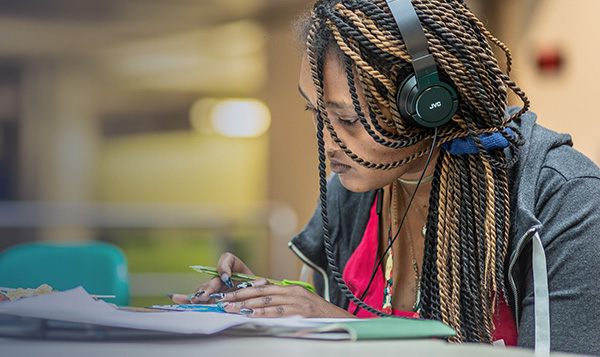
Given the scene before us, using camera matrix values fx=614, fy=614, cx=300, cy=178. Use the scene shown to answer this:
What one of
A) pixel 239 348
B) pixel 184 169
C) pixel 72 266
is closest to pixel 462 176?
pixel 239 348

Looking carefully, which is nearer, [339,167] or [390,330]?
[390,330]

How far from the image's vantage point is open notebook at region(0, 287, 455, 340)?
497mm

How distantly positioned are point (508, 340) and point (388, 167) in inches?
13.3

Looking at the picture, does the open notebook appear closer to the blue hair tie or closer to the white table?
the white table

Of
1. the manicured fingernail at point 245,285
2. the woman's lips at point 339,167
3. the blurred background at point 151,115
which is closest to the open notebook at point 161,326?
the manicured fingernail at point 245,285

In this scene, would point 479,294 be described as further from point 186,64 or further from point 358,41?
point 186,64

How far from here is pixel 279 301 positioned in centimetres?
88

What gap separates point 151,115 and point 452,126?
371cm

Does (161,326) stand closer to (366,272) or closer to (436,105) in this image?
(436,105)

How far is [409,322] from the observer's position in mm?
534

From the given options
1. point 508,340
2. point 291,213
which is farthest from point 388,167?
point 291,213

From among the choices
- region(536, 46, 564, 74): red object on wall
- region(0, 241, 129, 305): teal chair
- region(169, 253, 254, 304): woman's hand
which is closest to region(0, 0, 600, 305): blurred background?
region(536, 46, 564, 74): red object on wall

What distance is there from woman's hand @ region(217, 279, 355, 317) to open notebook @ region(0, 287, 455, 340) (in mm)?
277

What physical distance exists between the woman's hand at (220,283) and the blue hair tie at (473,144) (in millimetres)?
409
